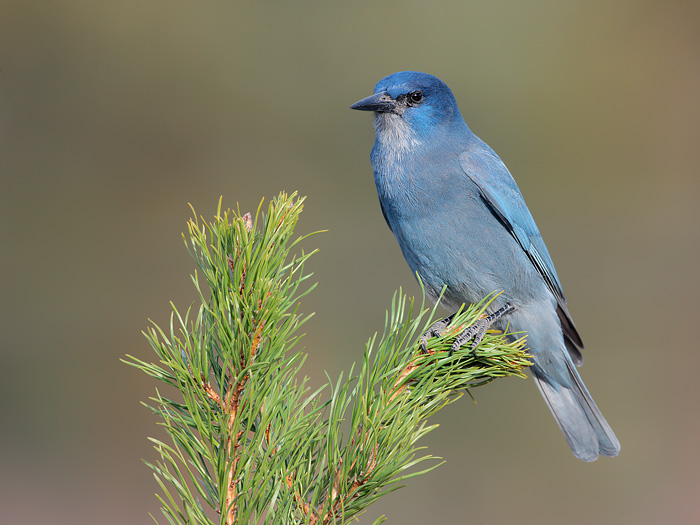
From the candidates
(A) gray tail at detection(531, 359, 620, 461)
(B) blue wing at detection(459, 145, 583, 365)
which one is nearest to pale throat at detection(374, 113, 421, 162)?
(B) blue wing at detection(459, 145, 583, 365)

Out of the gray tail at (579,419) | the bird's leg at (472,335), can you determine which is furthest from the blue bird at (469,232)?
the bird's leg at (472,335)

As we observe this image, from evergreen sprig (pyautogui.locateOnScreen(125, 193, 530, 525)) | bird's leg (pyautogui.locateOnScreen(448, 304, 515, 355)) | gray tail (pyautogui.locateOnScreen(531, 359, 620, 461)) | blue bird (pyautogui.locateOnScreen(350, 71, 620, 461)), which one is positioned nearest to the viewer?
evergreen sprig (pyautogui.locateOnScreen(125, 193, 530, 525))

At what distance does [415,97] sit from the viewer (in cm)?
203

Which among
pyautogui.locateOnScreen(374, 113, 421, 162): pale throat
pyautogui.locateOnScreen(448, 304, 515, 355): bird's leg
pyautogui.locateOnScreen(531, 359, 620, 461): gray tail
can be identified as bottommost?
pyautogui.locateOnScreen(531, 359, 620, 461): gray tail

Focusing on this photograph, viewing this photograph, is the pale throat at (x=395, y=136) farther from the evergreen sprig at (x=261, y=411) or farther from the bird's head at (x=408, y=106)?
the evergreen sprig at (x=261, y=411)

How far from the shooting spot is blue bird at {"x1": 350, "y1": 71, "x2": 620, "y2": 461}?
185 centimetres

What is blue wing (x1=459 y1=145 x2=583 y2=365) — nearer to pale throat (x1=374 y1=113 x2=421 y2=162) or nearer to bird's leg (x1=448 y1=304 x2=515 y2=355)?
pale throat (x1=374 y1=113 x2=421 y2=162)

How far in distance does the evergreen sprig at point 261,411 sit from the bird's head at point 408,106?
1.04 metres

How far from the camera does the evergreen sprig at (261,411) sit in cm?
90

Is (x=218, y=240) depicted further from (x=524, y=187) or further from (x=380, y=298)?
(x=524, y=187)

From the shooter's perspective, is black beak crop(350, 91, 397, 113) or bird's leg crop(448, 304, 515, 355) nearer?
bird's leg crop(448, 304, 515, 355)

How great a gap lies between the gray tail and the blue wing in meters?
0.11

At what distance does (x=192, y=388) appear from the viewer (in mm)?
937

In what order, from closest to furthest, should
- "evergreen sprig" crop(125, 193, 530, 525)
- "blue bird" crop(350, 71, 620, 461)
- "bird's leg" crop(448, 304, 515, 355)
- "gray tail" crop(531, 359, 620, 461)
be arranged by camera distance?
"evergreen sprig" crop(125, 193, 530, 525) → "bird's leg" crop(448, 304, 515, 355) → "blue bird" crop(350, 71, 620, 461) → "gray tail" crop(531, 359, 620, 461)
